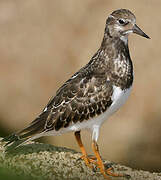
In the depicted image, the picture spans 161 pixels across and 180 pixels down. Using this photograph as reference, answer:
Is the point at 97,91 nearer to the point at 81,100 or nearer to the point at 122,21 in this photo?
the point at 81,100

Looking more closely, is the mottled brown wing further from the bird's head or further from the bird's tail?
the bird's head

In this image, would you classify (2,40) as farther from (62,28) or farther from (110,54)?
(110,54)

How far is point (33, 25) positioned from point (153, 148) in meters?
4.02

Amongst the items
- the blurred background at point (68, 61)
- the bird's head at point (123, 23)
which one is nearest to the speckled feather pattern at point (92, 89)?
the bird's head at point (123, 23)

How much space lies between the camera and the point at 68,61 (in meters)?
8.94

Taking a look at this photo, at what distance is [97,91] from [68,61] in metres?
4.24

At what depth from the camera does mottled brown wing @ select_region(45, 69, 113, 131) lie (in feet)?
15.6

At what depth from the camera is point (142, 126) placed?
819 cm

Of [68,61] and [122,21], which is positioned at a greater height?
[122,21]

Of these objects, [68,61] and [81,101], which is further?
[68,61]

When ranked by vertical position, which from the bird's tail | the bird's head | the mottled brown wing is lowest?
the bird's tail

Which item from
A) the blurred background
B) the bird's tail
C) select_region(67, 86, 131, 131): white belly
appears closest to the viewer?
select_region(67, 86, 131, 131): white belly

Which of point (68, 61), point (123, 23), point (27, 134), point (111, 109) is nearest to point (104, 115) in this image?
point (111, 109)

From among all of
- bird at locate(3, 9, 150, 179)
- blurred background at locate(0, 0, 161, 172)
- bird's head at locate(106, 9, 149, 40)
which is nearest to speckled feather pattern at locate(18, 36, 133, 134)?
bird at locate(3, 9, 150, 179)
